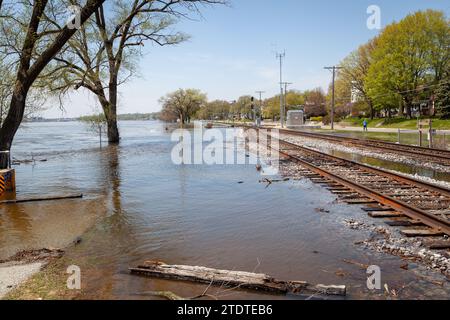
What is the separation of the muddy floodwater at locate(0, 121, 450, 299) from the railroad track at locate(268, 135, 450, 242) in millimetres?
603

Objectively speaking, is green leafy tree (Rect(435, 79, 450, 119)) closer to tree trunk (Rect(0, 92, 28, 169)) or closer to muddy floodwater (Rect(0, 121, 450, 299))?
muddy floodwater (Rect(0, 121, 450, 299))

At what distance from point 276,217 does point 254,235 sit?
1.39 meters

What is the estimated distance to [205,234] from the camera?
22.3ft

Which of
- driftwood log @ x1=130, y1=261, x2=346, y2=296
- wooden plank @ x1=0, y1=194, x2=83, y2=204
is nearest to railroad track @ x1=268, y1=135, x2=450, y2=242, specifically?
driftwood log @ x1=130, y1=261, x2=346, y2=296

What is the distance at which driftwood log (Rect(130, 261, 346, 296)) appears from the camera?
4363 millimetres

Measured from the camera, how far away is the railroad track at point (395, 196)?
6.73 meters

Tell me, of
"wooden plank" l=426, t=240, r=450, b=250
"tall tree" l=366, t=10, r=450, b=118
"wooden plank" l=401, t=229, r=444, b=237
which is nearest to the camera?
"wooden plank" l=426, t=240, r=450, b=250

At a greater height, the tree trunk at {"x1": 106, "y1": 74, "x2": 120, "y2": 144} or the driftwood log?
the tree trunk at {"x1": 106, "y1": 74, "x2": 120, "y2": 144}

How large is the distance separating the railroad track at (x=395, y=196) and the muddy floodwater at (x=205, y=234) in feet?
1.98

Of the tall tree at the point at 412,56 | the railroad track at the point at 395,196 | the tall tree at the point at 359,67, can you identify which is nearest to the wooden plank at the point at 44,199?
the railroad track at the point at 395,196

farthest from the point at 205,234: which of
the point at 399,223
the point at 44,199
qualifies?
the point at 44,199

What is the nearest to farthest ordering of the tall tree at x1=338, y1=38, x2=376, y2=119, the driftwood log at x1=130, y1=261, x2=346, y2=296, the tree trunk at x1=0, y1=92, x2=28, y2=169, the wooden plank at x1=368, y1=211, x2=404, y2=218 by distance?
the driftwood log at x1=130, y1=261, x2=346, y2=296 < the wooden plank at x1=368, y1=211, x2=404, y2=218 < the tree trunk at x1=0, y1=92, x2=28, y2=169 < the tall tree at x1=338, y1=38, x2=376, y2=119

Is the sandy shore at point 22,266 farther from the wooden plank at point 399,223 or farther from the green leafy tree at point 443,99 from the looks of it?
the green leafy tree at point 443,99
